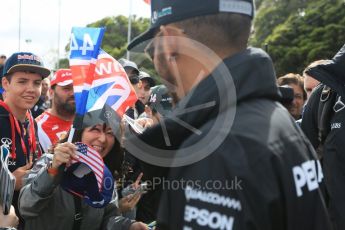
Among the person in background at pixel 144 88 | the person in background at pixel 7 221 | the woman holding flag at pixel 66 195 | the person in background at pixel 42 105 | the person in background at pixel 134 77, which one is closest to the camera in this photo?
the person in background at pixel 7 221

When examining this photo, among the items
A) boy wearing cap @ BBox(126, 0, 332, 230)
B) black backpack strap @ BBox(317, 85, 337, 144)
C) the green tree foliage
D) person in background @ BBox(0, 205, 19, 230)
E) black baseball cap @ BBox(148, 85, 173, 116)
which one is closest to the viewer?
boy wearing cap @ BBox(126, 0, 332, 230)

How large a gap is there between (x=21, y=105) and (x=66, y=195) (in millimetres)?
1540

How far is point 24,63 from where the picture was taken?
453 cm

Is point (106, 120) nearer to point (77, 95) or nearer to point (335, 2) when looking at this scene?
point (77, 95)

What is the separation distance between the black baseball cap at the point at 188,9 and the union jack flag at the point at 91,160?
1.47 meters

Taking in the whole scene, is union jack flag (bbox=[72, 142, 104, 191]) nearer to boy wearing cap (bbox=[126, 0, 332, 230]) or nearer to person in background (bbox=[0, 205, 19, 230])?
person in background (bbox=[0, 205, 19, 230])

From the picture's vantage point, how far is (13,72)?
4609mm

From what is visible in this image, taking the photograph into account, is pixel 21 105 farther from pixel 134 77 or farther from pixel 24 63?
pixel 134 77

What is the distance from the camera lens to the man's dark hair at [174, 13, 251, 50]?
1618 mm

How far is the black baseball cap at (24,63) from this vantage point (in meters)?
4.53

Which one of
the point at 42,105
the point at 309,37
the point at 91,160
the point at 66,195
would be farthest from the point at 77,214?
the point at 309,37

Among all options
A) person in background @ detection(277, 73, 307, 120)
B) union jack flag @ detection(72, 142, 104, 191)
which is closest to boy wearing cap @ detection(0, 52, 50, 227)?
union jack flag @ detection(72, 142, 104, 191)

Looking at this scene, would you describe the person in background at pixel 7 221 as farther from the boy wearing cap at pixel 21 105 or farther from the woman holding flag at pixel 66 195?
the boy wearing cap at pixel 21 105

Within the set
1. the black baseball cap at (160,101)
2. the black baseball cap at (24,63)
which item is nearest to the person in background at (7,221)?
the black baseball cap at (160,101)
